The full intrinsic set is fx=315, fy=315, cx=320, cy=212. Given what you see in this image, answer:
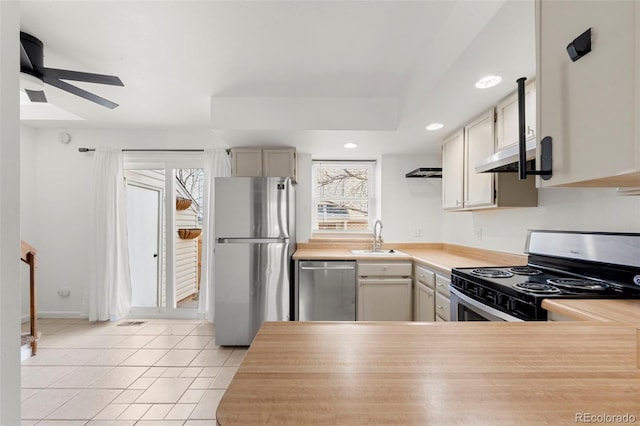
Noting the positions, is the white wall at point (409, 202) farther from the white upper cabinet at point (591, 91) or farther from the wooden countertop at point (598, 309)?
the white upper cabinet at point (591, 91)

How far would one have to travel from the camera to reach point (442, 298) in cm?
261

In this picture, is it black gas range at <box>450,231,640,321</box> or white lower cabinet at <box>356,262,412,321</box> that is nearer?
black gas range at <box>450,231,640,321</box>

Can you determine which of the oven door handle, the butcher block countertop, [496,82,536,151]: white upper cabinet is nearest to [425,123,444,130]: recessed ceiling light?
[496,82,536,151]: white upper cabinet

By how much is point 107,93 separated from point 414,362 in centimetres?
338

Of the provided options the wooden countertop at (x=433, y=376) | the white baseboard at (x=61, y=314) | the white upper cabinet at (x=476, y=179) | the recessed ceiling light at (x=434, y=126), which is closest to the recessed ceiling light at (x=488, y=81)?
the white upper cabinet at (x=476, y=179)

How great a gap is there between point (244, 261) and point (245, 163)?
1134 mm

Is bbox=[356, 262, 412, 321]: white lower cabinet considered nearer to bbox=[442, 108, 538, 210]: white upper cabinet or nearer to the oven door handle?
bbox=[442, 108, 538, 210]: white upper cabinet

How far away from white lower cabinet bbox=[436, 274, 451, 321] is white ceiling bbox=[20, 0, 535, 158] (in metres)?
1.37

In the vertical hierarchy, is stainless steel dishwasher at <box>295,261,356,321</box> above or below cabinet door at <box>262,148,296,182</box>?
below

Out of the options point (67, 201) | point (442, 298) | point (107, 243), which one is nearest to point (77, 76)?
point (107, 243)

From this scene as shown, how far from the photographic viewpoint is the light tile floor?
2092mm

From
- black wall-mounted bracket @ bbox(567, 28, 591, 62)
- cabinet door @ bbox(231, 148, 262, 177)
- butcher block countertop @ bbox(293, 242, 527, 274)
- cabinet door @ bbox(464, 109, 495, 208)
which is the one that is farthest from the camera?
cabinet door @ bbox(231, 148, 262, 177)

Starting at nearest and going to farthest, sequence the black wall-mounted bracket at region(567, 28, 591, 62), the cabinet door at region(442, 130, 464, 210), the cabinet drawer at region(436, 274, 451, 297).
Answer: the black wall-mounted bracket at region(567, 28, 591, 62) < the cabinet drawer at region(436, 274, 451, 297) < the cabinet door at region(442, 130, 464, 210)

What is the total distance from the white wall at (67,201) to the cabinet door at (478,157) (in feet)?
9.46
